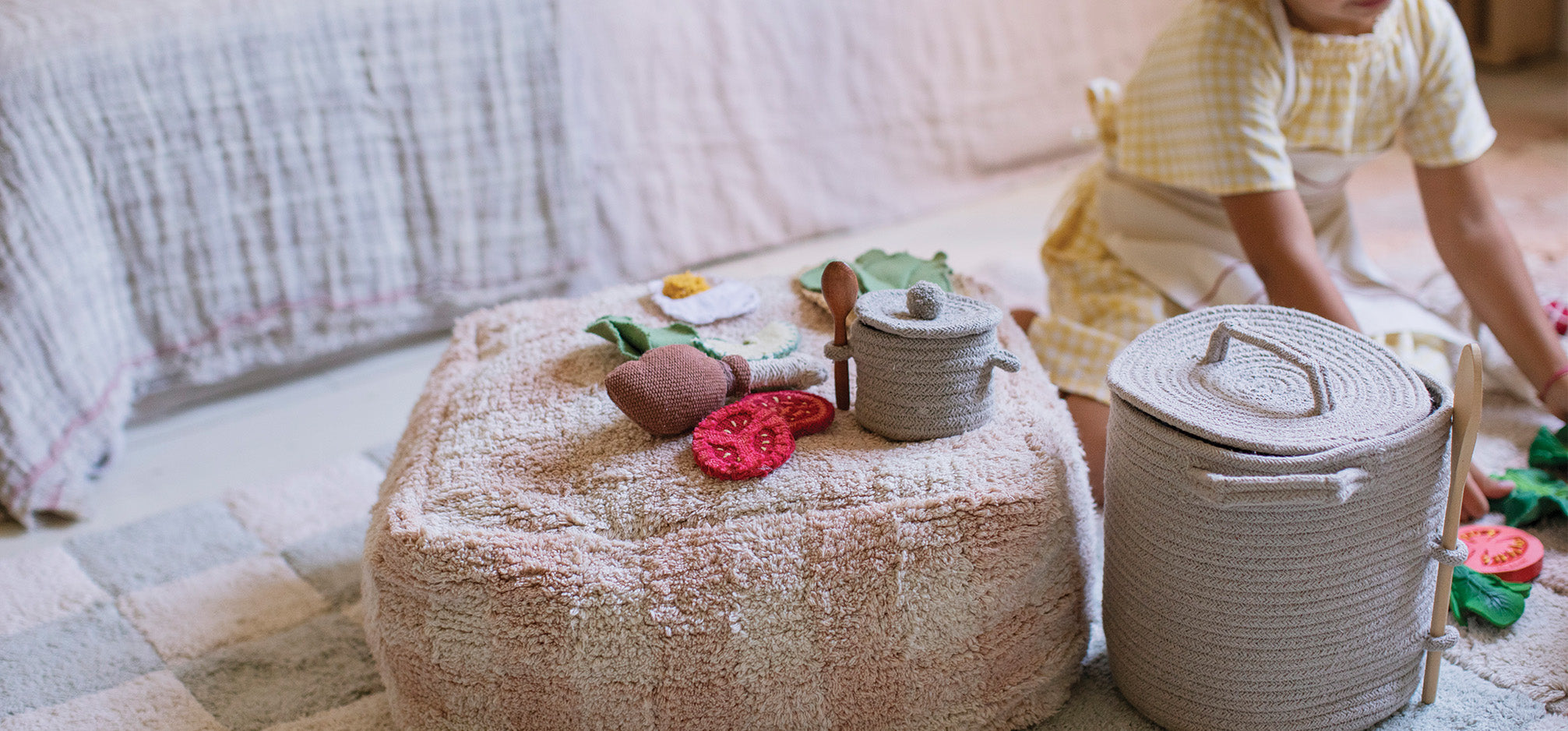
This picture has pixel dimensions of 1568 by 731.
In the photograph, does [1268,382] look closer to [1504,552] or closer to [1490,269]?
[1504,552]

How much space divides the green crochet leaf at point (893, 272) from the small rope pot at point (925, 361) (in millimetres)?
208

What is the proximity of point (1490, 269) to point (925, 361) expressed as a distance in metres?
0.74

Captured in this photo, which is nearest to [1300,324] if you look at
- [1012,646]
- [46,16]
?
[1012,646]

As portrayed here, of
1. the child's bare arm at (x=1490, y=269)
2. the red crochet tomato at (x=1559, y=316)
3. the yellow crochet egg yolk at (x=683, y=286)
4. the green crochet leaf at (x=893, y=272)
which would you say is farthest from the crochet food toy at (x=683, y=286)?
the red crochet tomato at (x=1559, y=316)

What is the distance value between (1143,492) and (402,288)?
1192mm

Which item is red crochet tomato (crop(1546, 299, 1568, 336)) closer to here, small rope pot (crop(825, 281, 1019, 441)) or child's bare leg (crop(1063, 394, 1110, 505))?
child's bare leg (crop(1063, 394, 1110, 505))

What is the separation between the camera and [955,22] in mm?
2201

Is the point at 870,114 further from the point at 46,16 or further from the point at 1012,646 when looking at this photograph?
the point at 1012,646

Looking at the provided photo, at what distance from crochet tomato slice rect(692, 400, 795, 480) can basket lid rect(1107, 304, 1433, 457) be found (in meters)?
0.26

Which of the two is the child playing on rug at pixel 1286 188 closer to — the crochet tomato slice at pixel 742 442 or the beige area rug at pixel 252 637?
the beige area rug at pixel 252 637

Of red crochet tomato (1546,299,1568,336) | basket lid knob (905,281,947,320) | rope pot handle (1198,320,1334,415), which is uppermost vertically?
basket lid knob (905,281,947,320)

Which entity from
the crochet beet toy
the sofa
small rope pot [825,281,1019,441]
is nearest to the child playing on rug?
small rope pot [825,281,1019,441]

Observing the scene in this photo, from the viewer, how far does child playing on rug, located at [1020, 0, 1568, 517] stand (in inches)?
47.3

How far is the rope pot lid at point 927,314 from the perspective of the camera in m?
0.91
